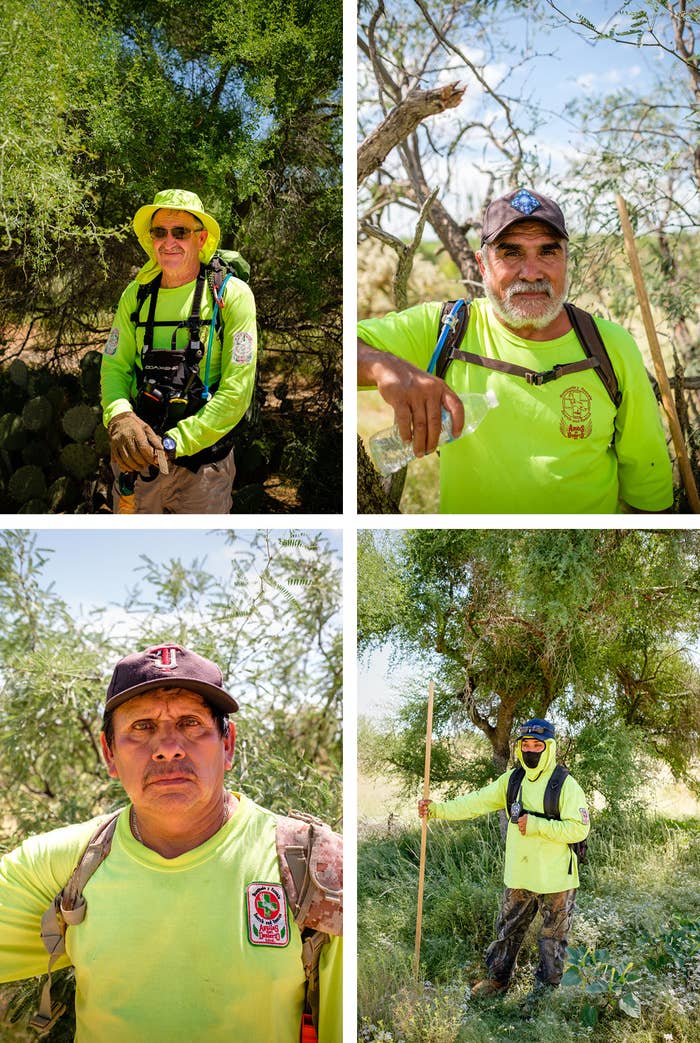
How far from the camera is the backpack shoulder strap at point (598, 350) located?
9.36 feet

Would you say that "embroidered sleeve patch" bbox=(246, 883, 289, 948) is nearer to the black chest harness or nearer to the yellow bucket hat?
the black chest harness

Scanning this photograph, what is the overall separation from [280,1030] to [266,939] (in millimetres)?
245

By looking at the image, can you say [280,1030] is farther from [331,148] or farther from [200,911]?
[331,148]

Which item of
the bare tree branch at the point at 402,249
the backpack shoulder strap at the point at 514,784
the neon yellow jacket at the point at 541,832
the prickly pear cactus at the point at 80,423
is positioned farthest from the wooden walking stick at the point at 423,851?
the prickly pear cactus at the point at 80,423

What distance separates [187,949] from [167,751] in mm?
486

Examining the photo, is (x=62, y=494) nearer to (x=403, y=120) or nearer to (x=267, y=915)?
(x=267, y=915)

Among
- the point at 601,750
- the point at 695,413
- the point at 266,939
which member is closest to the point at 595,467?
the point at 695,413

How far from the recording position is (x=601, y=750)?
3002 mm

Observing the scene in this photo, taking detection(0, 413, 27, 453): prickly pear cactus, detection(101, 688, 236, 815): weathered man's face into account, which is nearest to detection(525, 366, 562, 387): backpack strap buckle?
detection(101, 688, 236, 815): weathered man's face

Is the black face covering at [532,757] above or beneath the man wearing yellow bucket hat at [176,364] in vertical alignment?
beneath

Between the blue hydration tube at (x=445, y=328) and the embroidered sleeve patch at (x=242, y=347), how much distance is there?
53 centimetres

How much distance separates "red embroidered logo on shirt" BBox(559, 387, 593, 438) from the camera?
282cm

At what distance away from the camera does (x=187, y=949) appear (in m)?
2.47

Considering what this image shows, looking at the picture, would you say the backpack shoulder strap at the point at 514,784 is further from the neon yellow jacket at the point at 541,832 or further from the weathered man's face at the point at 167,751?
the weathered man's face at the point at 167,751
